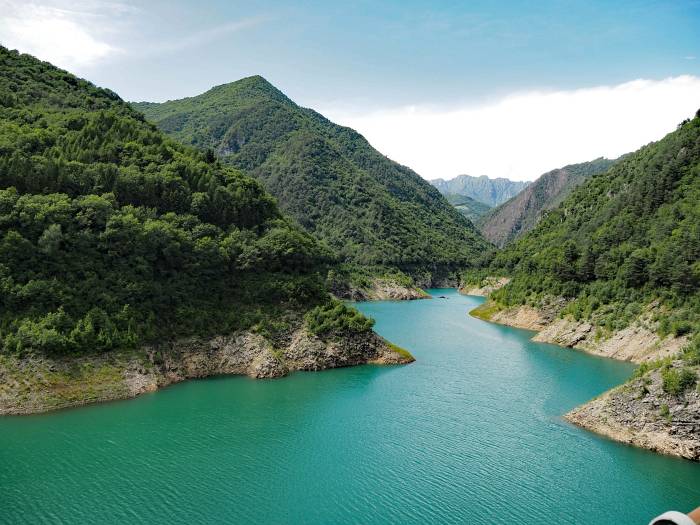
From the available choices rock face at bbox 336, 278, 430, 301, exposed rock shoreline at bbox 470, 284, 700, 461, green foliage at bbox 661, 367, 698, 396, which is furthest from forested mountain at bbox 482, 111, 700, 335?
rock face at bbox 336, 278, 430, 301

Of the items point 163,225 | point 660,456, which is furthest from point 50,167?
point 660,456

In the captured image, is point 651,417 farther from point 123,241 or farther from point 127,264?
point 123,241

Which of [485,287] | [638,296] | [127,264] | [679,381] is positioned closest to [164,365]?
[127,264]

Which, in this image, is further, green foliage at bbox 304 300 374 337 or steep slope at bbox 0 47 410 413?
green foliage at bbox 304 300 374 337

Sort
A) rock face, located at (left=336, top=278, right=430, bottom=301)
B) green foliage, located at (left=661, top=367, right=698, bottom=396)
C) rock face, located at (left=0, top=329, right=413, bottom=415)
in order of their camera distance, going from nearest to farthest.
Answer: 1. green foliage, located at (left=661, top=367, right=698, bottom=396)
2. rock face, located at (left=0, top=329, right=413, bottom=415)
3. rock face, located at (left=336, top=278, right=430, bottom=301)

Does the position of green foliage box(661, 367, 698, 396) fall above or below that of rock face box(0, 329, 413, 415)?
above

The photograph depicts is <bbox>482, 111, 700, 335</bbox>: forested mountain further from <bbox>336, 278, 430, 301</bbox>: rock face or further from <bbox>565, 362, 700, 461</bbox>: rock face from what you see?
<bbox>336, 278, 430, 301</bbox>: rock face

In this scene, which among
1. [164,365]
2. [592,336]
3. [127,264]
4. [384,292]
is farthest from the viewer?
[384,292]

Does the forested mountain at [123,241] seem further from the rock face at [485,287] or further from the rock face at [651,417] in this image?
the rock face at [485,287]
